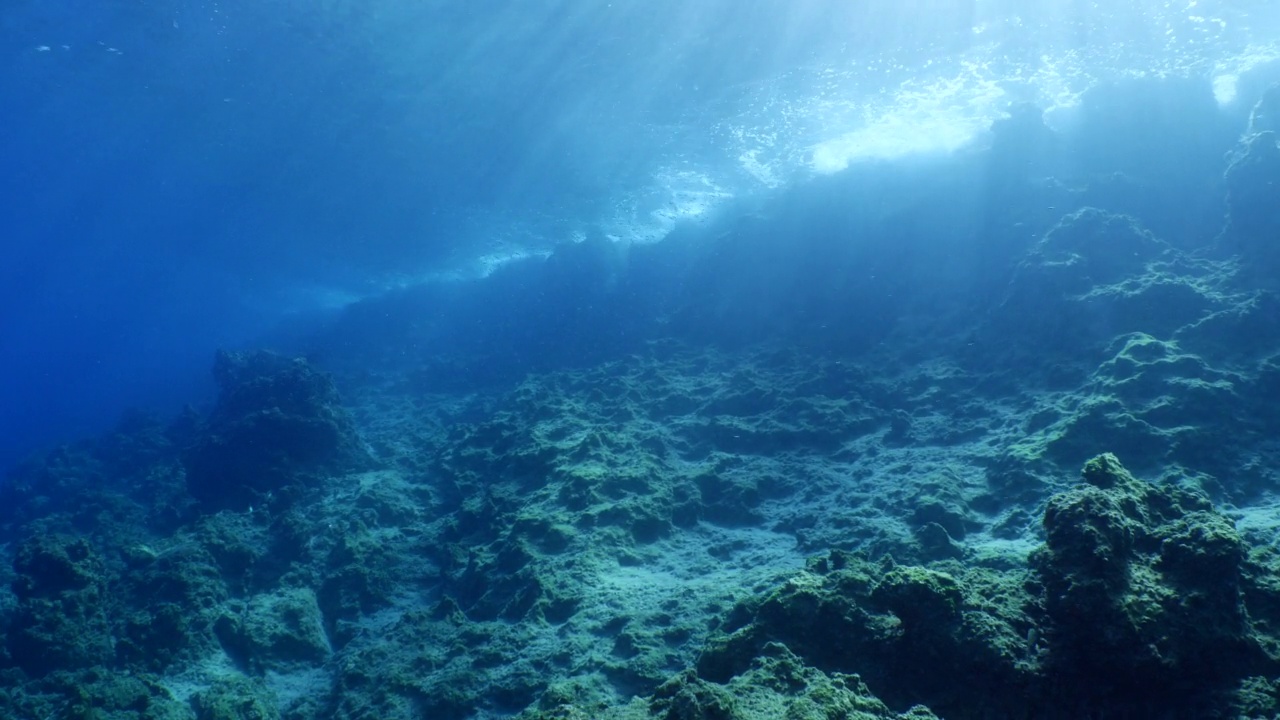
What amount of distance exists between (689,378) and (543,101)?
37.2ft

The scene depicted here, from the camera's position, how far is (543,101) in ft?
68.7

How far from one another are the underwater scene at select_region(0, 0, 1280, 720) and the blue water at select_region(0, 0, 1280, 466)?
157mm

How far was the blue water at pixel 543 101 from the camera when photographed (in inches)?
665

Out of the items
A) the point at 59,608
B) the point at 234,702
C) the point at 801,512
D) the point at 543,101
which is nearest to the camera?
the point at 234,702

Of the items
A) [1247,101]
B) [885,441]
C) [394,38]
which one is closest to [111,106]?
[394,38]

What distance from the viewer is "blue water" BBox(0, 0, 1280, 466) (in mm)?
16891

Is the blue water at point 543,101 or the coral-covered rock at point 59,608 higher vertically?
the blue water at point 543,101

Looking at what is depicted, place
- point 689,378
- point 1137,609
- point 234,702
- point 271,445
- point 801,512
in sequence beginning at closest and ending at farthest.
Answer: point 1137,609
point 234,702
point 801,512
point 271,445
point 689,378

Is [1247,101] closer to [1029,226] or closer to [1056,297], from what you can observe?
[1029,226]

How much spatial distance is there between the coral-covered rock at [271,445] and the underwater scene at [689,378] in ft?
0.40

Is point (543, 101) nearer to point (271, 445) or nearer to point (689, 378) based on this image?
point (689, 378)

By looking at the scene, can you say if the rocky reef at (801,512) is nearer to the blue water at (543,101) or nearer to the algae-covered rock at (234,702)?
the algae-covered rock at (234,702)

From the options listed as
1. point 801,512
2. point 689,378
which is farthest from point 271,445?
point 801,512

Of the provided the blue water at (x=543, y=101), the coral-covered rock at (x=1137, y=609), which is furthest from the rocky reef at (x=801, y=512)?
the blue water at (x=543, y=101)
